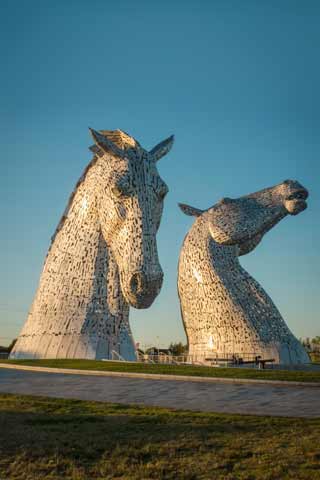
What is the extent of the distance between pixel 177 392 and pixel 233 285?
44.0 feet

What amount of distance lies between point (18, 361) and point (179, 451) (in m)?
8.60

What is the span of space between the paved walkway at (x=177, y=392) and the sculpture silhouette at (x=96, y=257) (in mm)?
2253

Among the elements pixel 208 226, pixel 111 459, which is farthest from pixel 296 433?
pixel 208 226

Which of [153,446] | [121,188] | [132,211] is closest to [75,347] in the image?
[132,211]

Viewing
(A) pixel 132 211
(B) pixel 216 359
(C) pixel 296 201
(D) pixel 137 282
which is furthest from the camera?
(C) pixel 296 201

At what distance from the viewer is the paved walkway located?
706 centimetres

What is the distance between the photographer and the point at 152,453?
4473 mm

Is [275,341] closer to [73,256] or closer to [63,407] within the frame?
[73,256]

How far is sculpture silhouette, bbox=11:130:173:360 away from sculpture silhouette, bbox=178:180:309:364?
28.2 feet

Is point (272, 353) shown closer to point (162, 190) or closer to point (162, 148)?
point (162, 148)

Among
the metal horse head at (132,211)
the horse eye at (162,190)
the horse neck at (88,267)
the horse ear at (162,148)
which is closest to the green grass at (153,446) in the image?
the metal horse head at (132,211)

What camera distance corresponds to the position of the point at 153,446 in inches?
185

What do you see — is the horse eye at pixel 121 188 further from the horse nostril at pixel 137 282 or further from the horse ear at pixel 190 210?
the horse ear at pixel 190 210

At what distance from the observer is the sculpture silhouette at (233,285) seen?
Result: 2075 cm
